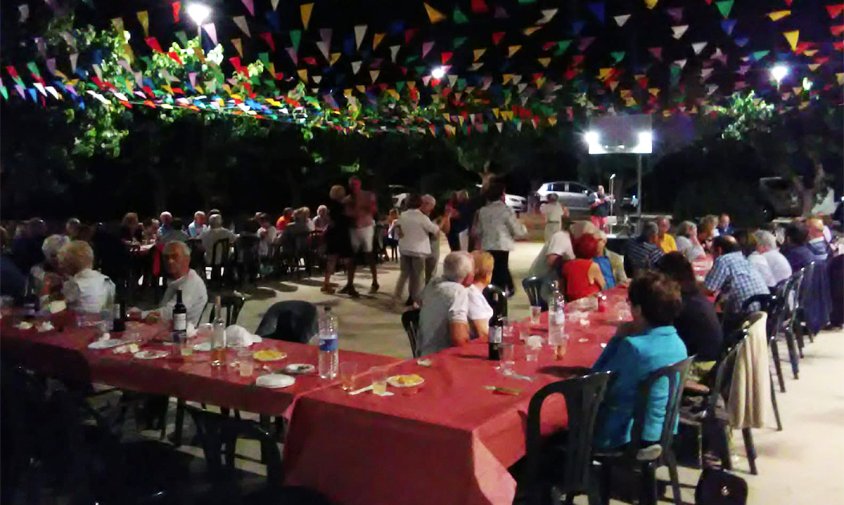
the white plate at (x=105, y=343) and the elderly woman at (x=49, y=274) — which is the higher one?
the elderly woman at (x=49, y=274)

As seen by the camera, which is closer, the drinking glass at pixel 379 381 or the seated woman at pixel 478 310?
the drinking glass at pixel 379 381

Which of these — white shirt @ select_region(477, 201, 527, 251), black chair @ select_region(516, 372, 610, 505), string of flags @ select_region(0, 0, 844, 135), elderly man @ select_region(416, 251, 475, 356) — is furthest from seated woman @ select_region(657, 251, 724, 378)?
white shirt @ select_region(477, 201, 527, 251)

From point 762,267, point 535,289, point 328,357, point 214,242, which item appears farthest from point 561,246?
point 214,242

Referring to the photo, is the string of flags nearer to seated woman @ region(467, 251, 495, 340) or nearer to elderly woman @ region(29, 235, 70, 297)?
elderly woman @ region(29, 235, 70, 297)

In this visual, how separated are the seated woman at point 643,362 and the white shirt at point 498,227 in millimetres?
5570

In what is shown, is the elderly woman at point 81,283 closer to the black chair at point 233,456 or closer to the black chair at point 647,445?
the black chair at point 233,456

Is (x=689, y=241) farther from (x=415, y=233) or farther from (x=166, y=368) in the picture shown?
(x=166, y=368)

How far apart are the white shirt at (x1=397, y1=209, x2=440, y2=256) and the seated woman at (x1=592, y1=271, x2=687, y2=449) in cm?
570

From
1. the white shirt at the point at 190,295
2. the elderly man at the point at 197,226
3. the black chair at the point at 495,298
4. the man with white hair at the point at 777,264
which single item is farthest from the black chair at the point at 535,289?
the elderly man at the point at 197,226

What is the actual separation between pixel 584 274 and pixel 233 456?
3645 mm

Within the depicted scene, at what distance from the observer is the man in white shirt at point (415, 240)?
29.3 feet

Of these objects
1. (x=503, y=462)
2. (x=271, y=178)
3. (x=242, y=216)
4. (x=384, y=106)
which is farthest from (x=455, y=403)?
(x=271, y=178)

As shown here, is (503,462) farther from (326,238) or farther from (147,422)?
(326,238)

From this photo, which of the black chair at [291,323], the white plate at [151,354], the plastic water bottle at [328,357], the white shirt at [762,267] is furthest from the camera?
the white shirt at [762,267]
